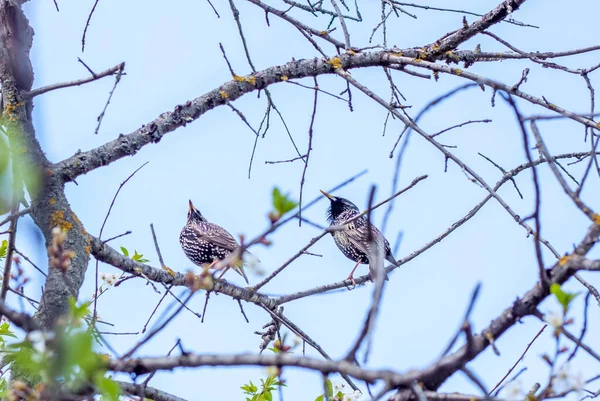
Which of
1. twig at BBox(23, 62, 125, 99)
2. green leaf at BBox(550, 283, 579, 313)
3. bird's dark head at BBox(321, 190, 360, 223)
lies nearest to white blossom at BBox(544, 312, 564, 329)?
green leaf at BBox(550, 283, 579, 313)

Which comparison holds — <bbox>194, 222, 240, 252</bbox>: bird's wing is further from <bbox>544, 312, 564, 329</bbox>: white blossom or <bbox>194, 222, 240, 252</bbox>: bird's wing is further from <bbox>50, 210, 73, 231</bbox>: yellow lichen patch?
<bbox>544, 312, 564, 329</bbox>: white blossom

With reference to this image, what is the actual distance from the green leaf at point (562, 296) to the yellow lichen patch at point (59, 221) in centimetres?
191

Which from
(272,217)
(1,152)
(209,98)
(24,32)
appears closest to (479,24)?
(209,98)

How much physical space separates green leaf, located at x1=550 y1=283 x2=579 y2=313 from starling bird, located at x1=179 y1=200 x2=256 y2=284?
5.63 metres

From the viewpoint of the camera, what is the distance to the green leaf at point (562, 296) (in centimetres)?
157

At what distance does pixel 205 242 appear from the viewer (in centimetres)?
746

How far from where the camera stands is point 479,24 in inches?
146

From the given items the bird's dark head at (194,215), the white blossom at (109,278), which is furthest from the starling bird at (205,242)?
the white blossom at (109,278)

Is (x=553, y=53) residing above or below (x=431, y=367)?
Answer: above

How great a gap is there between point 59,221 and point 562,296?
194 cm

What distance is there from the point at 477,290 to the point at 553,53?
207 centimetres

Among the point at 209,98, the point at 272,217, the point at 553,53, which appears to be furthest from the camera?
the point at 209,98

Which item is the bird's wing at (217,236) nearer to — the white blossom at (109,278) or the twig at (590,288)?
the white blossom at (109,278)

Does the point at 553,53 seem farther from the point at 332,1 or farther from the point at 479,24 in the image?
the point at 332,1
